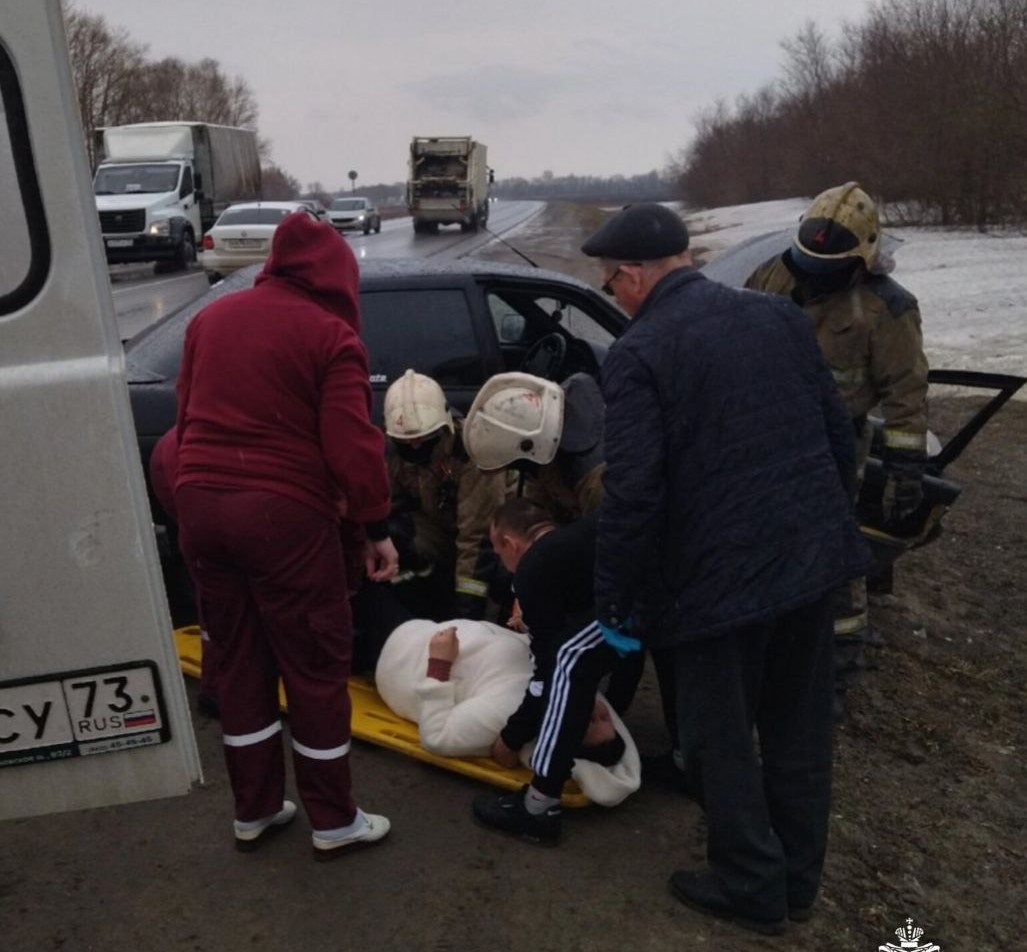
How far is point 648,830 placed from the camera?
3.25 metres

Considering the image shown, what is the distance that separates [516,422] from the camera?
3.31 m

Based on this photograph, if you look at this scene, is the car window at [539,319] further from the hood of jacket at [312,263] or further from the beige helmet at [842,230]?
the hood of jacket at [312,263]

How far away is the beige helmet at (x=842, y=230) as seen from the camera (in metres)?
3.79

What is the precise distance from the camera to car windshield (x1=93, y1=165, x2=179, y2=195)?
78.6ft

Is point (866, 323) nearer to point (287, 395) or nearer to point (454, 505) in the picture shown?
point (454, 505)

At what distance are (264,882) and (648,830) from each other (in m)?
1.13

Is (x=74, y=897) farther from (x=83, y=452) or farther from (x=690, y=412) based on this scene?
(x=690, y=412)

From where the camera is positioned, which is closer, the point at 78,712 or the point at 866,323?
the point at 78,712

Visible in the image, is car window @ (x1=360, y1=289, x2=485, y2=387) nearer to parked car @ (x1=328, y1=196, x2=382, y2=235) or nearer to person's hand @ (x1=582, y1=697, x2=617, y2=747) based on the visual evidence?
person's hand @ (x1=582, y1=697, x2=617, y2=747)

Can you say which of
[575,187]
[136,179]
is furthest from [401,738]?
[575,187]

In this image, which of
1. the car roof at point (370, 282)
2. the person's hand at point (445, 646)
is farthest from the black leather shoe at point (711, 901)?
the car roof at point (370, 282)

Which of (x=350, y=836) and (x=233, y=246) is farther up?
(x=233, y=246)

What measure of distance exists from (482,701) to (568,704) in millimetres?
476

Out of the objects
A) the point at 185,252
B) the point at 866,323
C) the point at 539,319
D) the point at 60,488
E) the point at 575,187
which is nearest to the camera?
the point at 60,488
